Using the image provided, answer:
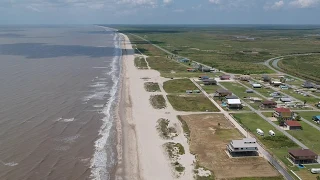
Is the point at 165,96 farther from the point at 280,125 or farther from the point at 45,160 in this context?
the point at 45,160

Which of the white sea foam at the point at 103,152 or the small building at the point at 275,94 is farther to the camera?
the small building at the point at 275,94

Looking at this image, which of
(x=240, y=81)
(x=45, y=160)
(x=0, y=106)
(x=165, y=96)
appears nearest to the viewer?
(x=45, y=160)

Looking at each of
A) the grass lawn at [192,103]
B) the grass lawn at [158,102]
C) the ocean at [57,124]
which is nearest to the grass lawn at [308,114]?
the grass lawn at [192,103]

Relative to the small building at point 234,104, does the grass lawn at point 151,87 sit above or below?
below

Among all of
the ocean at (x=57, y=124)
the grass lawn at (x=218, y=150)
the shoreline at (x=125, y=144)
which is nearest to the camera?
the grass lawn at (x=218, y=150)

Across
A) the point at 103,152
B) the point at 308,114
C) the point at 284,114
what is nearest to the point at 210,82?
the point at 308,114

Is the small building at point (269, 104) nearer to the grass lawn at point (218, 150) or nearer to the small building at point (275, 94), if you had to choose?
the small building at point (275, 94)

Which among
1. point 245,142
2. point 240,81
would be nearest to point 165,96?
point 240,81
